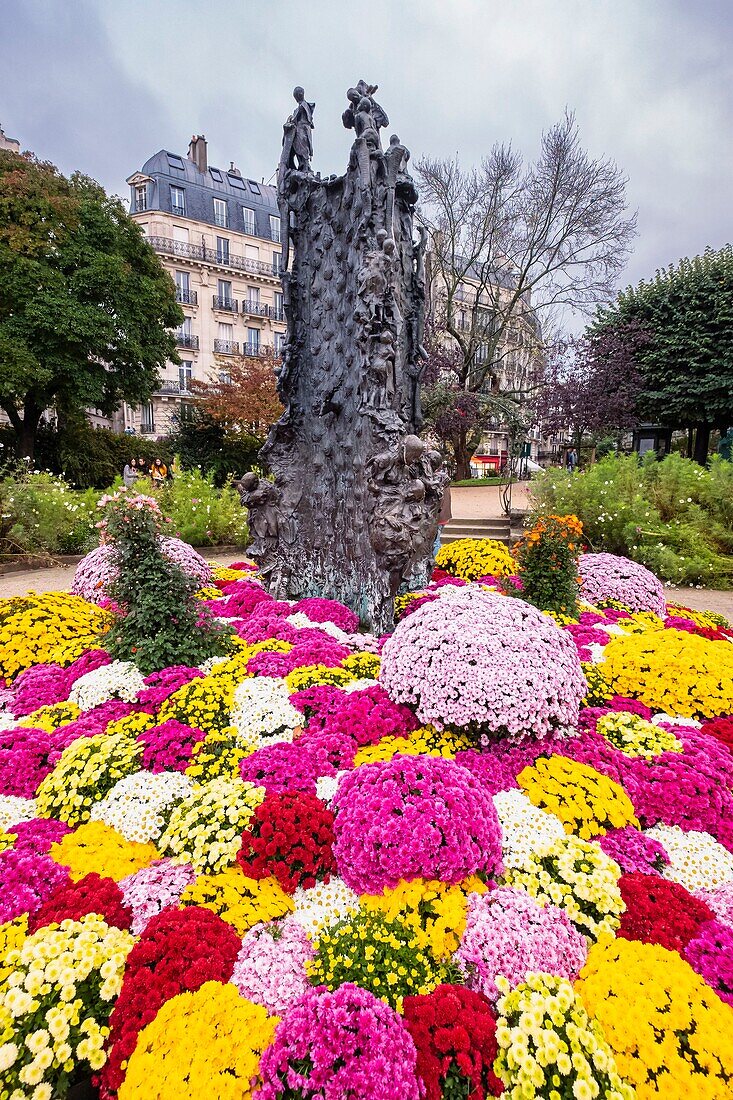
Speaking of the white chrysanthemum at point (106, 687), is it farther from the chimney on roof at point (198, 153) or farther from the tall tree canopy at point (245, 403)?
the chimney on roof at point (198, 153)

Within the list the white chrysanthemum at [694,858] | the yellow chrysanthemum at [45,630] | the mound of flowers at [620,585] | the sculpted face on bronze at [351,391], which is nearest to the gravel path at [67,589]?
the mound of flowers at [620,585]

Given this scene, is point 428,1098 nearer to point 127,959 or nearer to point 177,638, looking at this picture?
point 127,959

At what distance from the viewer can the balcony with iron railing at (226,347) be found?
34.1 meters

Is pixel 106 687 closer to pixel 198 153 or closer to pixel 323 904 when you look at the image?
pixel 323 904

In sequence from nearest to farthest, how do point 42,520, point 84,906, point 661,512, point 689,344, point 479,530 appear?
1. point 84,906
2. point 42,520
3. point 661,512
4. point 479,530
5. point 689,344

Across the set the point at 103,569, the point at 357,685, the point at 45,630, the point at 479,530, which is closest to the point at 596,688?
the point at 357,685

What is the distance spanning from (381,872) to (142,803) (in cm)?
112

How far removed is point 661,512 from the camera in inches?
405

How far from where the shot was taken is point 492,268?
73.7ft

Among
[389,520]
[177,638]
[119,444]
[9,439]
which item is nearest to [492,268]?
[119,444]

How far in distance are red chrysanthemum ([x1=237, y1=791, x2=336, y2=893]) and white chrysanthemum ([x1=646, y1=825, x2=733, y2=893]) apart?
137 cm

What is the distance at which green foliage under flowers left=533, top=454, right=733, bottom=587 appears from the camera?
29.5 feet

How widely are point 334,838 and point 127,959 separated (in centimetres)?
80

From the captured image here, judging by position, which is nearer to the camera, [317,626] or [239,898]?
[239,898]
